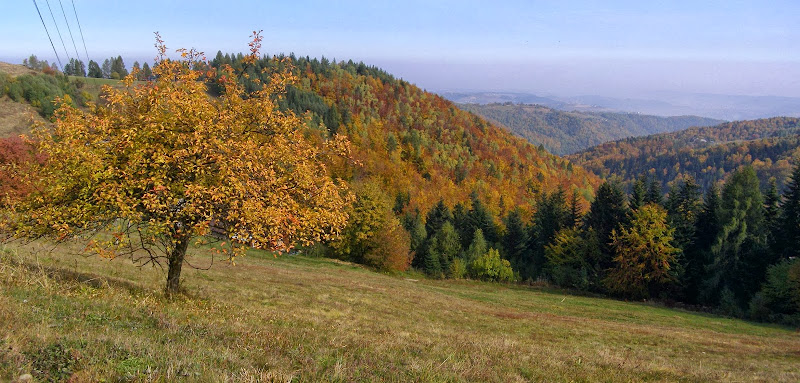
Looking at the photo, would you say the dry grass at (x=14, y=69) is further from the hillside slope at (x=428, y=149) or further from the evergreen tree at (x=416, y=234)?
the evergreen tree at (x=416, y=234)

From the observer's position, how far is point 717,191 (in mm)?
59156

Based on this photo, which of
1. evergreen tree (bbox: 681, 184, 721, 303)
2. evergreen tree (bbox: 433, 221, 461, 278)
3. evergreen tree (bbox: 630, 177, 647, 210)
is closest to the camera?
evergreen tree (bbox: 681, 184, 721, 303)

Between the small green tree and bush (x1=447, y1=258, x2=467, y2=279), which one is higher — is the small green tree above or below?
above

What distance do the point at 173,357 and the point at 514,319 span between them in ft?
72.6

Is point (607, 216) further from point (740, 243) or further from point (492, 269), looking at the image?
point (492, 269)

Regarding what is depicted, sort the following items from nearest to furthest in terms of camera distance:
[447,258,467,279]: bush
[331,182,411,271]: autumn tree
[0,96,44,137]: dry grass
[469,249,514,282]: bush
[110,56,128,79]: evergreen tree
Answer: [331,182,411,271]: autumn tree → [469,249,514,282]: bush → [447,258,467,279]: bush → [0,96,44,137]: dry grass → [110,56,128,79]: evergreen tree

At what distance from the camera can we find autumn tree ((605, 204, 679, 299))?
5212cm

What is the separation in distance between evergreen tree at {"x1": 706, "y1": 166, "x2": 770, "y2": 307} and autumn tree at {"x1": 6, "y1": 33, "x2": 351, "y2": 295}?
57.0 meters

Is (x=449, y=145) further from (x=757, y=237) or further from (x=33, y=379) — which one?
(x=33, y=379)

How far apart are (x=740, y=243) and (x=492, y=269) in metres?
31.7

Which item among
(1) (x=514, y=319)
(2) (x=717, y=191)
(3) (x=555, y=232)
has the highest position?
(2) (x=717, y=191)

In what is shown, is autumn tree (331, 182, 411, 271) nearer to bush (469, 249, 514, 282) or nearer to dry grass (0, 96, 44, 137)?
bush (469, 249, 514, 282)

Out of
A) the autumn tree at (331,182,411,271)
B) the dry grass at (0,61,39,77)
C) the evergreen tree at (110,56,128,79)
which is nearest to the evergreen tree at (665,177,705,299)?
the autumn tree at (331,182,411,271)

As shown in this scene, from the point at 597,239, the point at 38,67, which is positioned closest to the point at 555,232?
the point at 597,239
